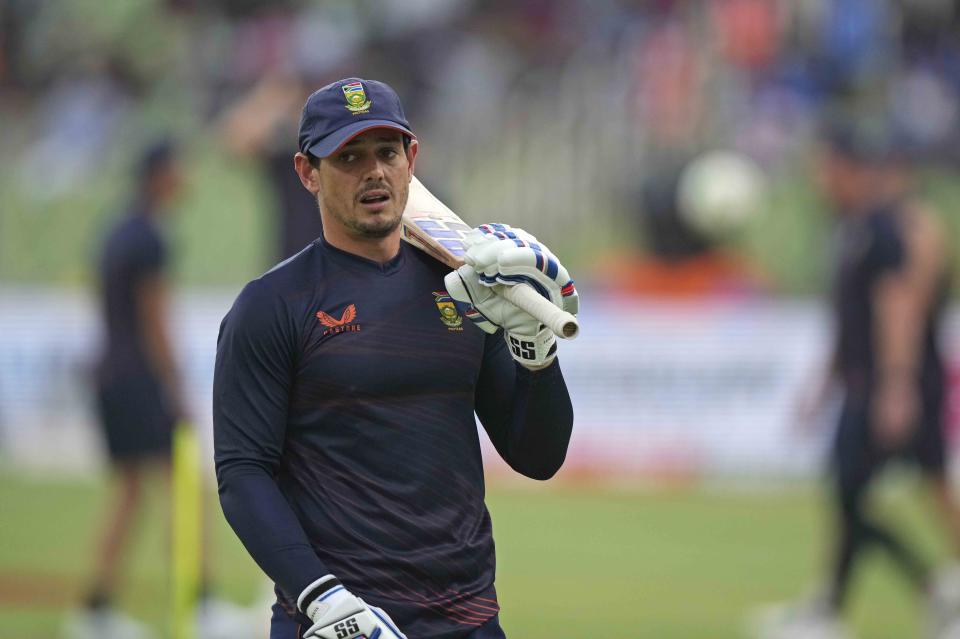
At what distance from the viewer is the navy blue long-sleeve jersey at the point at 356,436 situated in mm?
3654

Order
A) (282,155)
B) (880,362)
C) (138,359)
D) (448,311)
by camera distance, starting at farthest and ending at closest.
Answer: (138,359), (880,362), (282,155), (448,311)

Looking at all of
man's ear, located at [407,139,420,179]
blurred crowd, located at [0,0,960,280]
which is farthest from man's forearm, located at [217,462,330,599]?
blurred crowd, located at [0,0,960,280]

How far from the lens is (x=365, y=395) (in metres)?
3.72

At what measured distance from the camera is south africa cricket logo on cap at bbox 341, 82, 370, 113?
3691 millimetres

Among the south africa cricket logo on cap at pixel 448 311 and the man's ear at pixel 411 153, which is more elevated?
the man's ear at pixel 411 153

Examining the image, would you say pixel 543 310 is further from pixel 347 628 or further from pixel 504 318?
pixel 347 628

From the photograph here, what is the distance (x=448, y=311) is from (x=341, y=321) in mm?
294

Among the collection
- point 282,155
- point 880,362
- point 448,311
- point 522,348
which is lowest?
point 522,348

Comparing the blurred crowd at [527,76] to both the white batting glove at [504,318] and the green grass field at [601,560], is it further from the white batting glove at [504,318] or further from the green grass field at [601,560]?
the white batting glove at [504,318]

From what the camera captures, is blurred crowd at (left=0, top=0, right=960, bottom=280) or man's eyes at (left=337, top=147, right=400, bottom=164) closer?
man's eyes at (left=337, top=147, right=400, bottom=164)

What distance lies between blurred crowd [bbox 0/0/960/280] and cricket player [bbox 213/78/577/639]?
13684 mm

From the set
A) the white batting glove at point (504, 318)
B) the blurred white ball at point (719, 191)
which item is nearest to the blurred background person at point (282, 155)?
the white batting glove at point (504, 318)

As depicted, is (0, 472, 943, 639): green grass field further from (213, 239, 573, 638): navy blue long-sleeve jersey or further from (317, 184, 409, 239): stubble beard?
(317, 184, 409, 239): stubble beard

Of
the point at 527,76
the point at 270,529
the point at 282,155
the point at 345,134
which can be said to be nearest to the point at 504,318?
the point at 345,134
